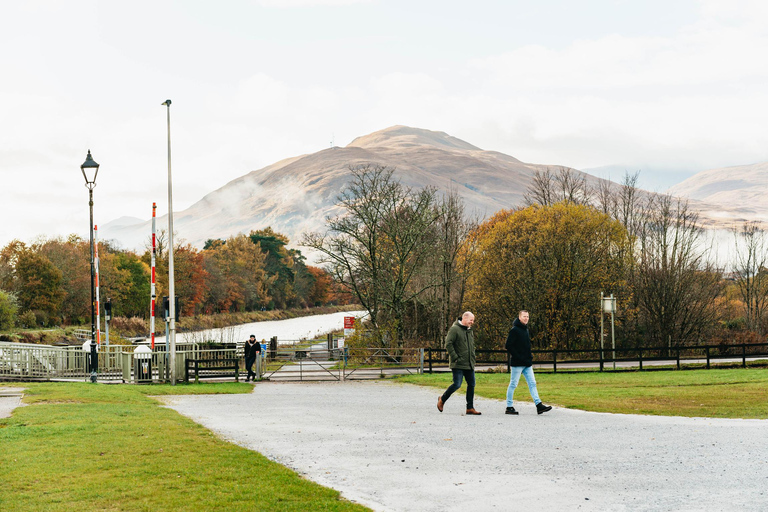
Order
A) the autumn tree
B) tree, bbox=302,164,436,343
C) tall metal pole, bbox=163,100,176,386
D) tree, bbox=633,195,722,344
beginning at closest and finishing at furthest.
A: tall metal pole, bbox=163,100,176,386
tree, bbox=302,164,436,343
tree, bbox=633,195,722,344
the autumn tree

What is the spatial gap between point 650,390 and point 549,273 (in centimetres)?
2189

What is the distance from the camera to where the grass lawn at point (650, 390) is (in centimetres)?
1653

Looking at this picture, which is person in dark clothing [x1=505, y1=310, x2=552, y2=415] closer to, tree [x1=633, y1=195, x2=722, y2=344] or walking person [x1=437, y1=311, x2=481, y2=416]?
walking person [x1=437, y1=311, x2=481, y2=416]

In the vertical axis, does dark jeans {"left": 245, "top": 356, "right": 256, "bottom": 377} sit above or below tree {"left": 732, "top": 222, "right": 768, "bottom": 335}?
below

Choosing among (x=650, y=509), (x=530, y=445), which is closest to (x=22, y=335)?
(x=530, y=445)

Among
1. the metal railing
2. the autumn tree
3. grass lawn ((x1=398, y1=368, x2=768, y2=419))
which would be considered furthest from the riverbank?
grass lawn ((x1=398, y1=368, x2=768, y2=419))

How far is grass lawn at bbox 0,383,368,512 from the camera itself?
7523 mm

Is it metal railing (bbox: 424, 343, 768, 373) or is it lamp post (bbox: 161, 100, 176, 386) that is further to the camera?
metal railing (bbox: 424, 343, 768, 373)

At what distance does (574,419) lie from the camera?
14.5 meters

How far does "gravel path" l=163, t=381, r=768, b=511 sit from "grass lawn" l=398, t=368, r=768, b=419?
82.2 inches

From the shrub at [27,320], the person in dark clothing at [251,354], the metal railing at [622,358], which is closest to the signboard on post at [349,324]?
the metal railing at [622,358]

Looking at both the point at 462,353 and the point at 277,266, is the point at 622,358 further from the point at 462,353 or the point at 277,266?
the point at 277,266

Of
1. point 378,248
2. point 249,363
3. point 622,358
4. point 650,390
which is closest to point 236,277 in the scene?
point 378,248

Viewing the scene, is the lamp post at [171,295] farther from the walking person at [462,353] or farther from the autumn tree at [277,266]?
the autumn tree at [277,266]
